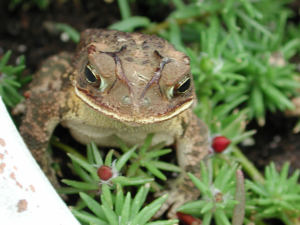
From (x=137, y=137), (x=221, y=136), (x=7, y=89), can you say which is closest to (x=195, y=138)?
(x=221, y=136)

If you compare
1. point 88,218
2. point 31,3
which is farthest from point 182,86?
point 31,3

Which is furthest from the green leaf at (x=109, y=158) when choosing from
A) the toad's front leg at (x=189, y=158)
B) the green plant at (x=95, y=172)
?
the toad's front leg at (x=189, y=158)

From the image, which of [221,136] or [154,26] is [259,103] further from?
[154,26]

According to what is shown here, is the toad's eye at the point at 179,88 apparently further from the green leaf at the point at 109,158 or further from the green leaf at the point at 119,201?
the green leaf at the point at 119,201

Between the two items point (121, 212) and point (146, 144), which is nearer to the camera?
point (121, 212)

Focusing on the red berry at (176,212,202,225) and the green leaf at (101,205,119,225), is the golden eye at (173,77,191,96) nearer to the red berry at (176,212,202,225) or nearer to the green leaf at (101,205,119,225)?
the green leaf at (101,205,119,225)

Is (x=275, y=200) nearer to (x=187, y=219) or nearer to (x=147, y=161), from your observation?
(x=187, y=219)
